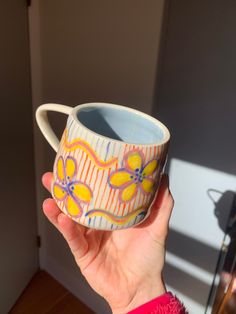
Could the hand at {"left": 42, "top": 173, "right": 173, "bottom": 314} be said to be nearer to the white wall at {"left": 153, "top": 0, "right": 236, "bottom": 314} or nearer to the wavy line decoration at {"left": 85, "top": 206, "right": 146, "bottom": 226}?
the wavy line decoration at {"left": 85, "top": 206, "right": 146, "bottom": 226}

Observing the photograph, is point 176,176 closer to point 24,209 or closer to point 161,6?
point 161,6

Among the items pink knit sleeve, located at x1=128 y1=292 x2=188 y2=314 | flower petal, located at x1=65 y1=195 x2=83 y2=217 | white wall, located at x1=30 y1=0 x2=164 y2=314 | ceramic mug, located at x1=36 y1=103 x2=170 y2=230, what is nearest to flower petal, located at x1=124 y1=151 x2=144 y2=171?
ceramic mug, located at x1=36 y1=103 x2=170 y2=230

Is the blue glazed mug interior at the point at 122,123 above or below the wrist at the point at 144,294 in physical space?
above

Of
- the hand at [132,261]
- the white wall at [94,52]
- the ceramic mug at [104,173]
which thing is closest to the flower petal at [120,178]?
the ceramic mug at [104,173]

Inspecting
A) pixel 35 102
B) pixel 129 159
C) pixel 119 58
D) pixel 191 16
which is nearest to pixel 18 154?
pixel 35 102

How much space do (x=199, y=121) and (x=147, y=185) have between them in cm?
57

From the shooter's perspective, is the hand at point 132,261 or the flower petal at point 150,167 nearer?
the flower petal at point 150,167

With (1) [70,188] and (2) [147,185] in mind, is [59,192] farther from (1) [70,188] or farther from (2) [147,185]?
(2) [147,185]

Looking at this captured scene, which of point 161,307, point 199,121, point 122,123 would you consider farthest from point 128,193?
point 199,121

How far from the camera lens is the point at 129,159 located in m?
0.48

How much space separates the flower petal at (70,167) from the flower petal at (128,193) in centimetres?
8

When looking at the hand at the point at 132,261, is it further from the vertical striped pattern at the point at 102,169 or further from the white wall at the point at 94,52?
the white wall at the point at 94,52

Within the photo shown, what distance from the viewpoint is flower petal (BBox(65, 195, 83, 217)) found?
0.52 meters

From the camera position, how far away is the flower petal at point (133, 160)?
477 millimetres
